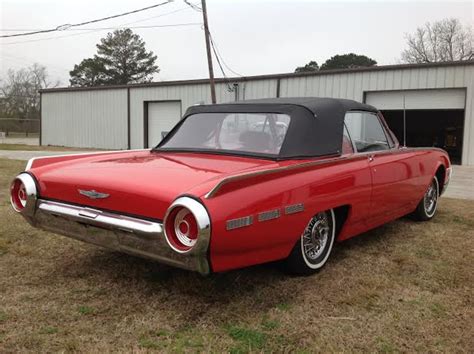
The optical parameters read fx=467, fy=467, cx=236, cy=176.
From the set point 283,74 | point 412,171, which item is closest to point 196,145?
point 412,171

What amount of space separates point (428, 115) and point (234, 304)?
22707 millimetres

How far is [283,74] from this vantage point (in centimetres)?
1788

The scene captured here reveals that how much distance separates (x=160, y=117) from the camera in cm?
2211

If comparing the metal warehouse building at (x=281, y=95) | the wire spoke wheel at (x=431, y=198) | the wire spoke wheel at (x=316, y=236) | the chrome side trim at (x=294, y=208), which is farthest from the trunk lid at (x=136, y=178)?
the metal warehouse building at (x=281, y=95)

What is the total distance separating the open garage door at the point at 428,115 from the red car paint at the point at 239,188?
10.2 m

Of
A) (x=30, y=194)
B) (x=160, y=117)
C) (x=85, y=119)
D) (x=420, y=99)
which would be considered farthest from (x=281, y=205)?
(x=85, y=119)

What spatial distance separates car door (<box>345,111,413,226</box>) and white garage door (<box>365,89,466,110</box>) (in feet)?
33.6

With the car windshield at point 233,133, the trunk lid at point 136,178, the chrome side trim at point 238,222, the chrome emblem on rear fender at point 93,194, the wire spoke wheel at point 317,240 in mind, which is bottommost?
the wire spoke wheel at point 317,240

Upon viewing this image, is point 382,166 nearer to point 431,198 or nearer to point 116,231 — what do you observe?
point 431,198

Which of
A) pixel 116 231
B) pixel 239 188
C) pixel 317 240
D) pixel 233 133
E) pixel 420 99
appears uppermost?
pixel 420 99

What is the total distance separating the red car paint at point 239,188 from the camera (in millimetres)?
2625

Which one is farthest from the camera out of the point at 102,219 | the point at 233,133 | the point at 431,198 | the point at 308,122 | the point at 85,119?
the point at 85,119

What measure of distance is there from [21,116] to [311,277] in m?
56.7

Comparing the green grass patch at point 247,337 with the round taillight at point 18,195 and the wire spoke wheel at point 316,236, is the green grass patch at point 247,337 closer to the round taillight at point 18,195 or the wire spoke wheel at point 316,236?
the wire spoke wheel at point 316,236
